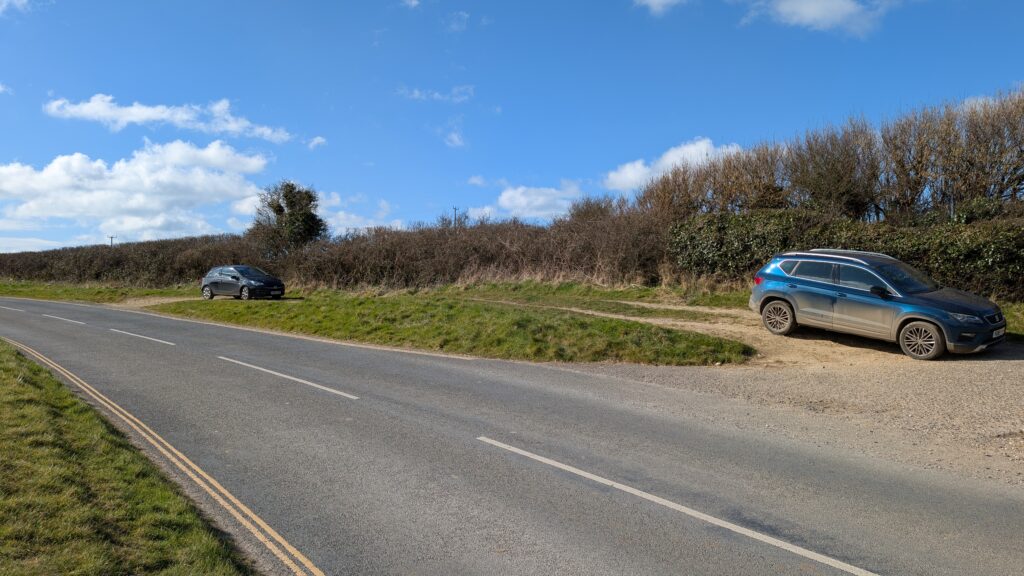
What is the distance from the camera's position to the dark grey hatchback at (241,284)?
2789 centimetres

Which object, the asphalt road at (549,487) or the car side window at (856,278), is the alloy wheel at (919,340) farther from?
the asphalt road at (549,487)

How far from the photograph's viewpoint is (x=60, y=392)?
29.5ft

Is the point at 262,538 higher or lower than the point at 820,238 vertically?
lower

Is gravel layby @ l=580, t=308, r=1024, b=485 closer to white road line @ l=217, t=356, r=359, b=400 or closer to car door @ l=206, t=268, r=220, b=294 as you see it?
white road line @ l=217, t=356, r=359, b=400

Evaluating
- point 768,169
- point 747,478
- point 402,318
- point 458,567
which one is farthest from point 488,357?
point 768,169

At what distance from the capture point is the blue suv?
10508 millimetres

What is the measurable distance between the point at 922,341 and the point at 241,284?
26.1 metres

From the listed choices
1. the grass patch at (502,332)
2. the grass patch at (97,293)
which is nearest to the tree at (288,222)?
the grass patch at (97,293)

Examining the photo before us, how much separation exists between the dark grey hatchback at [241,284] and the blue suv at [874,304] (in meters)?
21.9

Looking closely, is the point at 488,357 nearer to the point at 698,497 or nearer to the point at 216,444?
the point at 216,444

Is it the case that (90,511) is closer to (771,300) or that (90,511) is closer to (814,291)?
(814,291)

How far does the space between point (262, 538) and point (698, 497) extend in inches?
140

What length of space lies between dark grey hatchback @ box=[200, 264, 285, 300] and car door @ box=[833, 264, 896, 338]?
23663mm

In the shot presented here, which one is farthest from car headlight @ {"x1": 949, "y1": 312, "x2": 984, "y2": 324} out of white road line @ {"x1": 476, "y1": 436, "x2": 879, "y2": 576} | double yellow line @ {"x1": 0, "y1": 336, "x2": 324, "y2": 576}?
double yellow line @ {"x1": 0, "y1": 336, "x2": 324, "y2": 576}
